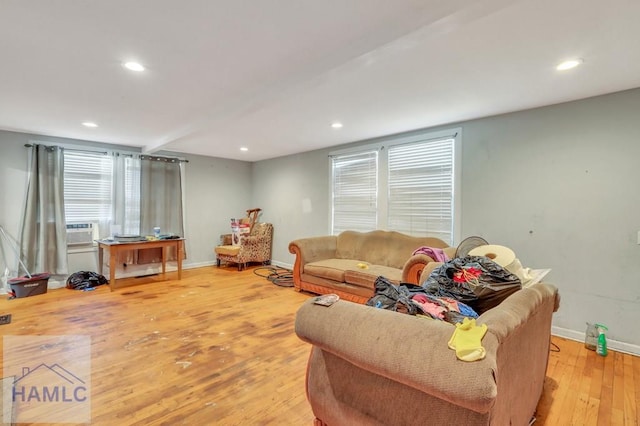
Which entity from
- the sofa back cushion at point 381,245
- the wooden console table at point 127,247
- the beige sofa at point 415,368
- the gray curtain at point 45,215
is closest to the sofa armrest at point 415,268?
the sofa back cushion at point 381,245

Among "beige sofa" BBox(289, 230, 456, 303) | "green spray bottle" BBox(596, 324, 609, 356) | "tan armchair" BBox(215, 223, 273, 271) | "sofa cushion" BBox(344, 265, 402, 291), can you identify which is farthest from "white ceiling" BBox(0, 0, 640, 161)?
"tan armchair" BBox(215, 223, 273, 271)

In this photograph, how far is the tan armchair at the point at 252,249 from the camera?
5688 millimetres

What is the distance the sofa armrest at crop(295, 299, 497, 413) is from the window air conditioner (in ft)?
16.4

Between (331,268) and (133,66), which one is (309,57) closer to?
(133,66)

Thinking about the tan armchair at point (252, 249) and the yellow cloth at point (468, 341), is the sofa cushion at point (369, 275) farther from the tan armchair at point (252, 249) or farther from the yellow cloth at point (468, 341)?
the tan armchair at point (252, 249)

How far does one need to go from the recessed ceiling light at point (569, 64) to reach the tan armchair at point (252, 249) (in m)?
5.03

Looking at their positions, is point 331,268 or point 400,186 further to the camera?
point 400,186

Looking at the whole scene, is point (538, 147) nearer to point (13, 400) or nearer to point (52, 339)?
point (13, 400)

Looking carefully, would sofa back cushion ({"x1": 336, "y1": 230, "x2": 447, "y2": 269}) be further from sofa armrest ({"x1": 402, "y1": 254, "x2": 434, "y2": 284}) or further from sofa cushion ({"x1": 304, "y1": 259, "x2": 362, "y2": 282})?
sofa armrest ({"x1": 402, "y1": 254, "x2": 434, "y2": 284})

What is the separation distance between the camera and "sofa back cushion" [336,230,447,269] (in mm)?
3896

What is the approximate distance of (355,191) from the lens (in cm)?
482

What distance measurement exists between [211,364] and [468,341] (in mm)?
2071

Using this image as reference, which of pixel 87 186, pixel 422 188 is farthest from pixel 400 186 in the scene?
pixel 87 186

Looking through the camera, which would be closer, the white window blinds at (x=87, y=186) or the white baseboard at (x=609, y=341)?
the white baseboard at (x=609, y=341)
